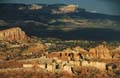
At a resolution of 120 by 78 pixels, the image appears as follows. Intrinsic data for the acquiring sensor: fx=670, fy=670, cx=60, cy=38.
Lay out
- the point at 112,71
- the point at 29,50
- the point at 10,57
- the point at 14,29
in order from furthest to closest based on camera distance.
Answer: the point at 14,29, the point at 29,50, the point at 10,57, the point at 112,71

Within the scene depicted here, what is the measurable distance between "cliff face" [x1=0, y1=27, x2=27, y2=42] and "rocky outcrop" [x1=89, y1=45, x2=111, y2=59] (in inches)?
1288

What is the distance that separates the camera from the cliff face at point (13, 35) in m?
183

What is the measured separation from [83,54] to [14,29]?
4885 centimetres

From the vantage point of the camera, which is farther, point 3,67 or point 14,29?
point 14,29

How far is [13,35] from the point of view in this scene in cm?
18350

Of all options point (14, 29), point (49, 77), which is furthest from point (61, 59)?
point (14, 29)

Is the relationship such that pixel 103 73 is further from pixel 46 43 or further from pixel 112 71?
pixel 46 43

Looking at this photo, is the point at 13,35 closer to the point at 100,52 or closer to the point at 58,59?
the point at 100,52

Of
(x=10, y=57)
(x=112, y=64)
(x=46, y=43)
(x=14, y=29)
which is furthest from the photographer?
(x=14, y=29)

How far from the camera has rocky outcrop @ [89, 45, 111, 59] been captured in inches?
5651

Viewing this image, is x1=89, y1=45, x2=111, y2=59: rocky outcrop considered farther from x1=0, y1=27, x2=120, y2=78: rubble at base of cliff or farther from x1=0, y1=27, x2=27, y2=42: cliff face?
x1=0, y1=27, x2=27, y2=42: cliff face

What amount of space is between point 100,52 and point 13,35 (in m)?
43.9

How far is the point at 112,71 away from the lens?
12469cm

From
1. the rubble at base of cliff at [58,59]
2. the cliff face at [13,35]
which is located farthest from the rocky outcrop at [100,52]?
the cliff face at [13,35]
